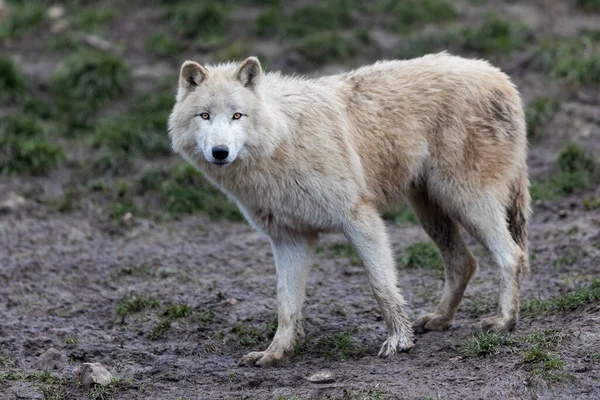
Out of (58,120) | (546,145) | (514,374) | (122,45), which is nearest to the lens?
(514,374)

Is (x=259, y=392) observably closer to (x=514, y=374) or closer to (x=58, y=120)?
(x=514, y=374)

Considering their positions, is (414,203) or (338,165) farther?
(414,203)

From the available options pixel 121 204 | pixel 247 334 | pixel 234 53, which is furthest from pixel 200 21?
pixel 247 334

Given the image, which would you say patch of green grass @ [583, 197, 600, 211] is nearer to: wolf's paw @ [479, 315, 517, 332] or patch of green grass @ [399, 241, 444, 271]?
patch of green grass @ [399, 241, 444, 271]

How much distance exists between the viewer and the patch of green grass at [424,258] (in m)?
8.48

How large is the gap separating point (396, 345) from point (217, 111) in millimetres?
2104

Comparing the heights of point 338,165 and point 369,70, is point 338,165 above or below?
below

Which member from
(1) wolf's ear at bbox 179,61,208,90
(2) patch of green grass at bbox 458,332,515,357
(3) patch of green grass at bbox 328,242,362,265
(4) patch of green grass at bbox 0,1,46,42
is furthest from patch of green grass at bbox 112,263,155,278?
(4) patch of green grass at bbox 0,1,46,42

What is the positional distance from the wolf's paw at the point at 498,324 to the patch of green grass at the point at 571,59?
5.88 m

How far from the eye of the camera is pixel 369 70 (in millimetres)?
7172

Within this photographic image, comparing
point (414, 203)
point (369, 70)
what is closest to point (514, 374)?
point (414, 203)

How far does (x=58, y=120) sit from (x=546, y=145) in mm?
6286

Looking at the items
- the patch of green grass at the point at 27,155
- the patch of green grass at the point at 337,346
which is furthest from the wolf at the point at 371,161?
the patch of green grass at the point at 27,155

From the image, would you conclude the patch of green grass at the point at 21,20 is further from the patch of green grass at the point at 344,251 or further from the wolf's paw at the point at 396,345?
the wolf's paw at the point at 396,345
